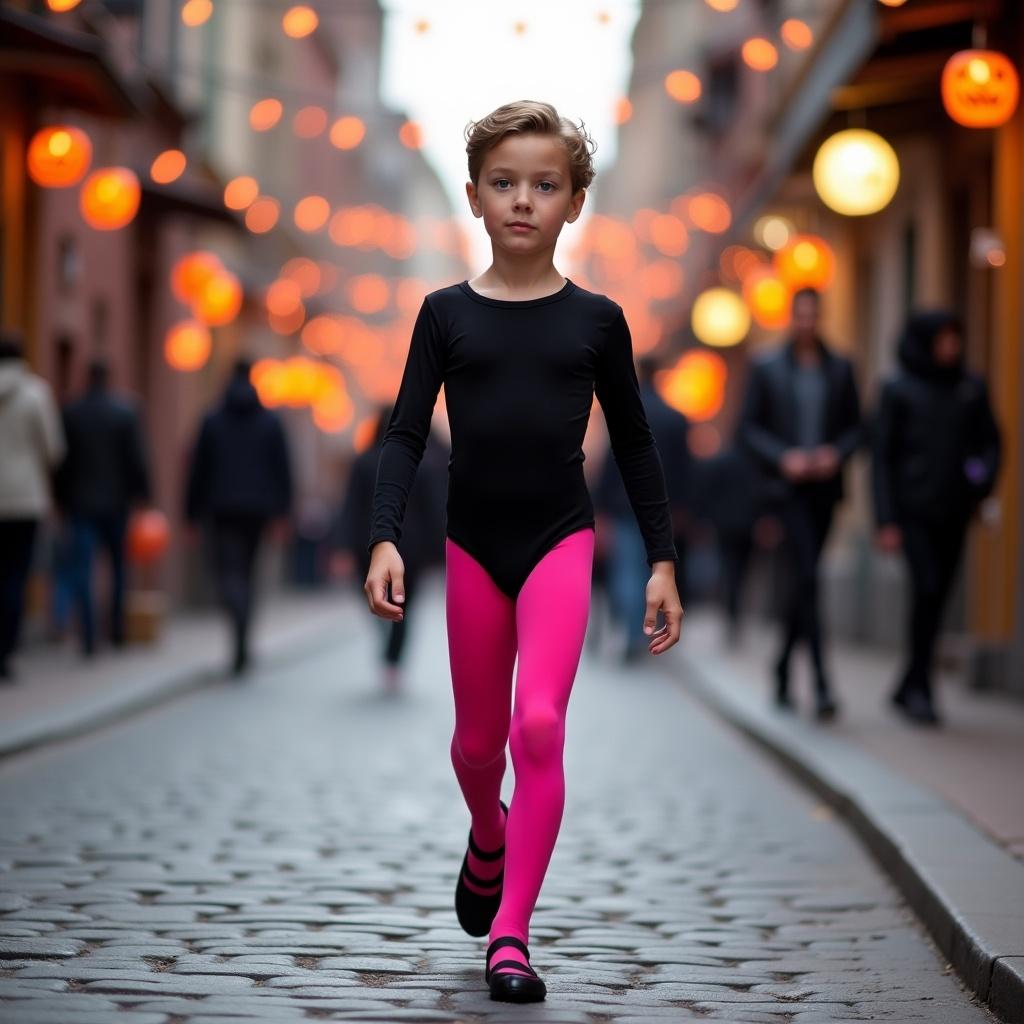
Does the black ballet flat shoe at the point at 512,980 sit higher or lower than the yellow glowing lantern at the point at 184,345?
lower

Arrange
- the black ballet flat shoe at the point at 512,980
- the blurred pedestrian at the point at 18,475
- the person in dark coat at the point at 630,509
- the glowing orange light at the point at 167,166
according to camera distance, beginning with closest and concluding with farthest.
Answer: the black ballet flat shoe at the point at 512,980 → the blurred pedestrian at the point at 18,475 → the person in dark coat at the point at 630,509 → the glowing orange light at the point at 167,166

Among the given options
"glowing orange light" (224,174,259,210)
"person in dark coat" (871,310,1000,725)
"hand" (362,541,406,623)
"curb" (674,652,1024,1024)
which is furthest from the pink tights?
"glowing orange light" (224,174,259,210)

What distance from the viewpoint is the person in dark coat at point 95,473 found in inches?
589

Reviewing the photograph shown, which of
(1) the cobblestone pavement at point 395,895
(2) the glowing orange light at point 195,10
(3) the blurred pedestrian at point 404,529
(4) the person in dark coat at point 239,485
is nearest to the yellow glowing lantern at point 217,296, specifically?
(2) the glowing orange light at point 195,10

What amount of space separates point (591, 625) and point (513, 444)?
44.5 ft

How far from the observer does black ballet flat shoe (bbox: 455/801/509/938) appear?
191 inches

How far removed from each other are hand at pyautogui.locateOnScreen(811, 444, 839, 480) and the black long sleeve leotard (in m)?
5.59

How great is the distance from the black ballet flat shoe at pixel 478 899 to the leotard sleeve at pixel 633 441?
0.74 m

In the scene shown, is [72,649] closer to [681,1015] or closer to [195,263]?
[195,263]

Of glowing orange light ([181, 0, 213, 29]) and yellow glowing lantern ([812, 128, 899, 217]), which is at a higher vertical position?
glowing orange light ([181, 0, 213, 29])

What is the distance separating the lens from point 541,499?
4621mm

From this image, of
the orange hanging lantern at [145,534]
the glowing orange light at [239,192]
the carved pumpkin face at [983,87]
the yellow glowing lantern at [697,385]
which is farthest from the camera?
the yellow glowing lantern at [697,385]

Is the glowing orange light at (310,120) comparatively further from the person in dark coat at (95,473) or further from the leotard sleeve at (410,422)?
the leotard sleeve at (410,422)

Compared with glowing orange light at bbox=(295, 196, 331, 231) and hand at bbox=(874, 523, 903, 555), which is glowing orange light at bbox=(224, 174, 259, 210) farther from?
hand at bbox=(874, 523, 903, 555)
